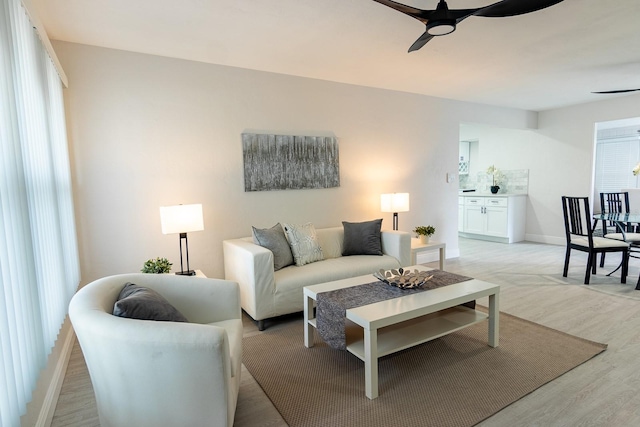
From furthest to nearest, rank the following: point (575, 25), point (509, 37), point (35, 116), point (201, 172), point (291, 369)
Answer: point (201, 172)
point (509, 37)
point (575, 25)
point (291, 369)
point (35, 116)

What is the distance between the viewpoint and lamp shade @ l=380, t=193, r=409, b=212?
4301 mm

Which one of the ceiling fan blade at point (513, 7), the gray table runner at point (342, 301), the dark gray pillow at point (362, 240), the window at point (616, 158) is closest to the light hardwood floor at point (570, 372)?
the gray table runner at point (342, 301)

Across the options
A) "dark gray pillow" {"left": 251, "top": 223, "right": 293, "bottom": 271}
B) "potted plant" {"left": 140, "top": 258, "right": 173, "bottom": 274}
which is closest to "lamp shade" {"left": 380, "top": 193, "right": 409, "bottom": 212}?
"dark gray pillow" {"left": 251, "top": 223, "right": 293, "bottom": 271}

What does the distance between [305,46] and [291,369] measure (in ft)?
8.67

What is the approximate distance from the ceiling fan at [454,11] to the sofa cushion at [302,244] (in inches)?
80.4

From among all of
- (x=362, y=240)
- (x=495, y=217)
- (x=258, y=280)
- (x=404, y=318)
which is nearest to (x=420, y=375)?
(x=404, y=318)

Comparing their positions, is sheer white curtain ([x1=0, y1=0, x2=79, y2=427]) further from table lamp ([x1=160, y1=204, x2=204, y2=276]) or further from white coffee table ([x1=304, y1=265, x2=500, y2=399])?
white coffee table ([x1=304, y1=265, x2=500, y2=399])

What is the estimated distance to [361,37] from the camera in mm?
2869

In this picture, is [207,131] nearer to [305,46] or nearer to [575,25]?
[305,46]

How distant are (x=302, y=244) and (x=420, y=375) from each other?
1.62m

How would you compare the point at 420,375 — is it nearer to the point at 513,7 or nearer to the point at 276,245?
the point at 276,245

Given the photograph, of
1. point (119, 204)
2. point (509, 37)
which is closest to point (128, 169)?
point (119, 204)

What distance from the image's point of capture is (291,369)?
2.27 metres

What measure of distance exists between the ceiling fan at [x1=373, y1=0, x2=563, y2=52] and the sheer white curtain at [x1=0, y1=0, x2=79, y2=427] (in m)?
1.90
